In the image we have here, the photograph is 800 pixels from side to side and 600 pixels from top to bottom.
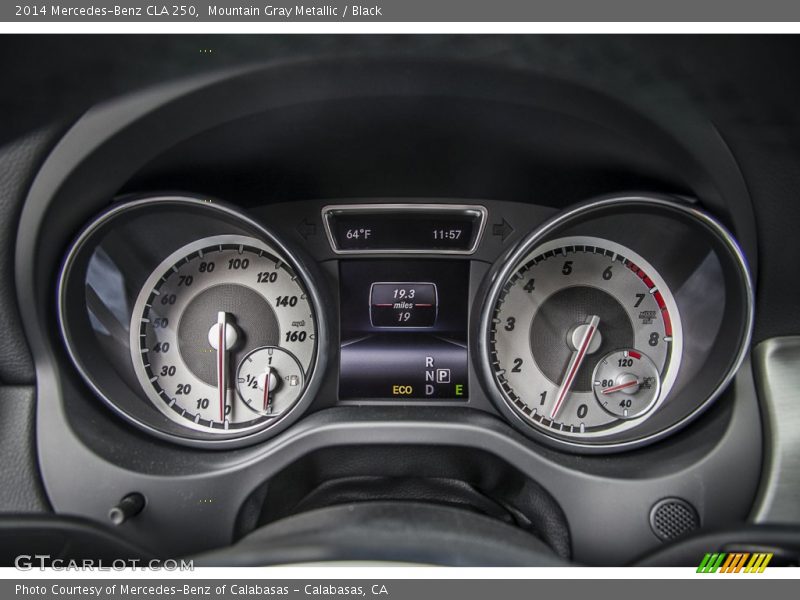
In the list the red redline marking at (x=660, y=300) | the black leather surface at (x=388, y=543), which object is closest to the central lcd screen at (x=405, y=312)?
the red redline marking at (x=660, y=300)

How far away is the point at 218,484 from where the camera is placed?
5.74 feet

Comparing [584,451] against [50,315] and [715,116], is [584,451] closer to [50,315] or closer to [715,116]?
[715,116]

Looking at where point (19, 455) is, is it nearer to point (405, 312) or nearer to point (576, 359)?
point (405, 312)

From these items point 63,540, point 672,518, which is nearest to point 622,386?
point 672,518

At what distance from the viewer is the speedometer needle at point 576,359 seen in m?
1.97

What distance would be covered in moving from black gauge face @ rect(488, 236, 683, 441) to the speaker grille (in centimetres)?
36

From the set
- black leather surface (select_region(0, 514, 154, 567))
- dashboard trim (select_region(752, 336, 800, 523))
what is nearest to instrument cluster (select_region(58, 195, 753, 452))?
dashboard trim (select_region(752, 336, 800, 523))

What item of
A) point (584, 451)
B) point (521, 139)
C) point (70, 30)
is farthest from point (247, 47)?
point (584, 451)

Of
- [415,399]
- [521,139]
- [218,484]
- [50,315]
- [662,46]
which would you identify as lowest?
[218,484]

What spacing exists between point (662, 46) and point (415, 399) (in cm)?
129

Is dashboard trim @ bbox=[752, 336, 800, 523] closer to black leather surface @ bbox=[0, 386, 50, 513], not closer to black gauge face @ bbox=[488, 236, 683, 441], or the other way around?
black gauge face @ bbox=[488, 236, 683, 441]

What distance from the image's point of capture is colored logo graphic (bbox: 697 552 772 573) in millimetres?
1281

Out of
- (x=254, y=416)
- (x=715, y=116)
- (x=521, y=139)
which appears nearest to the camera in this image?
(x=715, y=116)

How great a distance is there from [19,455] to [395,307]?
1.20m
